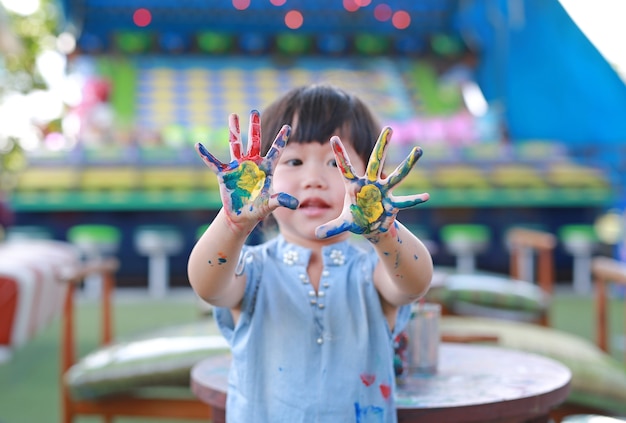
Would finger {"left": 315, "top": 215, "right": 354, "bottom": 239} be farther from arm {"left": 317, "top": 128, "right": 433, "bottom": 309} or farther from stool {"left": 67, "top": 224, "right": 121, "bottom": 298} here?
stool {"left": 67, "top": 224, "right": 121, "bottom": 298}

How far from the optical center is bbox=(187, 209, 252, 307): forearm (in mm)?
1057

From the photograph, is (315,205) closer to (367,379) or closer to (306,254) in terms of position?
(306,254)

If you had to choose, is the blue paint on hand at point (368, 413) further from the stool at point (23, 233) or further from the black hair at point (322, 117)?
the stool at point (23, 233)

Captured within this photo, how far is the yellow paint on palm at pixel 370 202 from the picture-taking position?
0.98 m

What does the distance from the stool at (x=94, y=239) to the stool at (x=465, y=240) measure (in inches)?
111

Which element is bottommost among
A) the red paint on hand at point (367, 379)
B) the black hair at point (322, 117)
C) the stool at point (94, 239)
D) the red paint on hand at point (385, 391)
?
the stool at point (94, 239)

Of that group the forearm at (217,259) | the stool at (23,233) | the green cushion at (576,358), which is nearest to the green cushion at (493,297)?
the green cushion at (576,358)

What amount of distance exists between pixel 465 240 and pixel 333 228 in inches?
219

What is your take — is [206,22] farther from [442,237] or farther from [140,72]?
[442,237]

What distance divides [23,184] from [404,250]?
5.63 metres

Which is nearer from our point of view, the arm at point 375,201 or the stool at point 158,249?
the arm at point 375,201

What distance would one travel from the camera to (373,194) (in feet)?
3.22

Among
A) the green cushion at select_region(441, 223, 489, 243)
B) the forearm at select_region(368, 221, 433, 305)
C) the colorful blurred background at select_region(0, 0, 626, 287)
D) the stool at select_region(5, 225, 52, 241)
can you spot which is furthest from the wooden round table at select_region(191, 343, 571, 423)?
the stool at select_region(5, 225, 52, 241)

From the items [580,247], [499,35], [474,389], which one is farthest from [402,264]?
[499,35]
